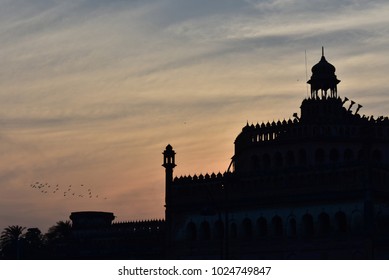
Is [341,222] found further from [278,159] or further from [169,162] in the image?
[169,162]

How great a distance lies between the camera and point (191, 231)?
86688 millimetres

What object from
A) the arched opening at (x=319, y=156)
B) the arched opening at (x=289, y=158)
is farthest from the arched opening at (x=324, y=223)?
the arched opening at (x=289, y=158)

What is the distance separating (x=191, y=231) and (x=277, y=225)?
32.9 feet

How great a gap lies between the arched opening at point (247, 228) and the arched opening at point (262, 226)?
3.45 feet

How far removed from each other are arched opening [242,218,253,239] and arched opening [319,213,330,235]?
24.6ft

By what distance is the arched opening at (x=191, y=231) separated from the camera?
86438 mm

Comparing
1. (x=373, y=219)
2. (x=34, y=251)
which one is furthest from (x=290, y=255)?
(x=34, y=251)

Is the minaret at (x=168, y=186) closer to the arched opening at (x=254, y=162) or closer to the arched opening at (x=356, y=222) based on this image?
the arched opening at (x=254, y=162)

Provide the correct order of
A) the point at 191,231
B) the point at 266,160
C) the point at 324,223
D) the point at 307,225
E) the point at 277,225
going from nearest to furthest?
1. the point at 324,223
2. the point at 307,225
3. the point at 277,225
4. the point at 191,231
5. the point at 266,160

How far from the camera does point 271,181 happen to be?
266 ft

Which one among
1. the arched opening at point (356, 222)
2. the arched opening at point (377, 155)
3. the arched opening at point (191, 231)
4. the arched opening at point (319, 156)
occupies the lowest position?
the arched opening at point (356, 222)

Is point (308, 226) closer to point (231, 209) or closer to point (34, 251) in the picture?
point (231, 209)

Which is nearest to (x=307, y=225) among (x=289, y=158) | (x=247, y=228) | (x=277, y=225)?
(x=277, y=225)
